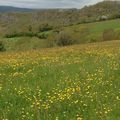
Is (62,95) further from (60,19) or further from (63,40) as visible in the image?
(60,19)

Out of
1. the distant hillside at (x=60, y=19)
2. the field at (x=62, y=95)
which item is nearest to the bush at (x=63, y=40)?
the field at (x=62, y=95)

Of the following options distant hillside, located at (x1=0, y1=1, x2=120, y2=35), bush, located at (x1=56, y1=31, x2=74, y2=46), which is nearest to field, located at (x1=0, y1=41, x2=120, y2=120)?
bush, located at (x1=56, y1=31, x2=74, y2=46)

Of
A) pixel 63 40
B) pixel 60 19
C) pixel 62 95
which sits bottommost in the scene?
pixel 60 19

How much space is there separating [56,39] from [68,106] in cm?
4944

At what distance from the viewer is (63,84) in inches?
489

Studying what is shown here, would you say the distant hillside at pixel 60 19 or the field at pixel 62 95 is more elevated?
the field at pixel 62 95

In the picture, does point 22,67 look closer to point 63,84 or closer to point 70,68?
point 70,68

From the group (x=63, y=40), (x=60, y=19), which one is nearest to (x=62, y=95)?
(x=63, y=40)

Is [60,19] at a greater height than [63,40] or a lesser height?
lesser

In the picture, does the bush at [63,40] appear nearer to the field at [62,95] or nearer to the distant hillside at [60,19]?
the field at [62,95]

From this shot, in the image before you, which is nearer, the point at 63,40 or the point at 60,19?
the point at 63,40

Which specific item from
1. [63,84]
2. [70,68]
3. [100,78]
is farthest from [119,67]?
[63,84]

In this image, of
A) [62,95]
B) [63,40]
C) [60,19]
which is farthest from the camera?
[60,19]

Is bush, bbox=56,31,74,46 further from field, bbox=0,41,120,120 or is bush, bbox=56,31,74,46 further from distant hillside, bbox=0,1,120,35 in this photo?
distant hillside, bbox=0,1,120,35
